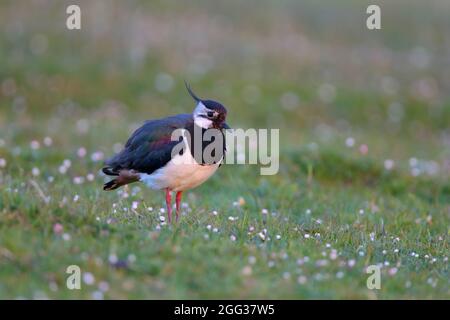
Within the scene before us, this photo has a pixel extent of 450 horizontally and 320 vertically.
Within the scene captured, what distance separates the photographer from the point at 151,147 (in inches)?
307

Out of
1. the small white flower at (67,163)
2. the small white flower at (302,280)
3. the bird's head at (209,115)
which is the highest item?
the bird's head at (209,115)

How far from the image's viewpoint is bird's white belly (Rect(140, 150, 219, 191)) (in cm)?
758

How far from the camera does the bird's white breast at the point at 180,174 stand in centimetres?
758

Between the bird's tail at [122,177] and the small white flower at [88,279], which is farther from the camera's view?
the bird's tail at [122,177]

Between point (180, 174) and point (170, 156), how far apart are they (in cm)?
21

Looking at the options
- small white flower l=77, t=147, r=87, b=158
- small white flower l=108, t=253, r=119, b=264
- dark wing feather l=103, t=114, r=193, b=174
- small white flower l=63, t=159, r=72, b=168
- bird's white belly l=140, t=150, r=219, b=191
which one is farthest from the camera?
small white flower l=77, t=147, r=87, b=158

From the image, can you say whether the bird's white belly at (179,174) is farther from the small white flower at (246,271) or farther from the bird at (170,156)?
the small white flower at (246,271)

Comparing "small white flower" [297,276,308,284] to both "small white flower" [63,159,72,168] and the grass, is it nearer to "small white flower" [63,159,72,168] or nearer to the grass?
the grass

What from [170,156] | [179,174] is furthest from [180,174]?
[170,156]

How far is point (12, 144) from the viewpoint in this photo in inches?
448

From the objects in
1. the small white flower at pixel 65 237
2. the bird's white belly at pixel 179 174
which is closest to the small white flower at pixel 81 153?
the bird's white belly at pixel 179 174

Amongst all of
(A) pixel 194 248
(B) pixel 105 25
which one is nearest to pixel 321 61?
(B) pixel 105 25

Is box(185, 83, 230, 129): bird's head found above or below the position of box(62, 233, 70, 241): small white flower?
above

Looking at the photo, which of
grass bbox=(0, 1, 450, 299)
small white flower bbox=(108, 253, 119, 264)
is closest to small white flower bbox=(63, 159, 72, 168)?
grass bbox=(0, 1, 450, 299)
